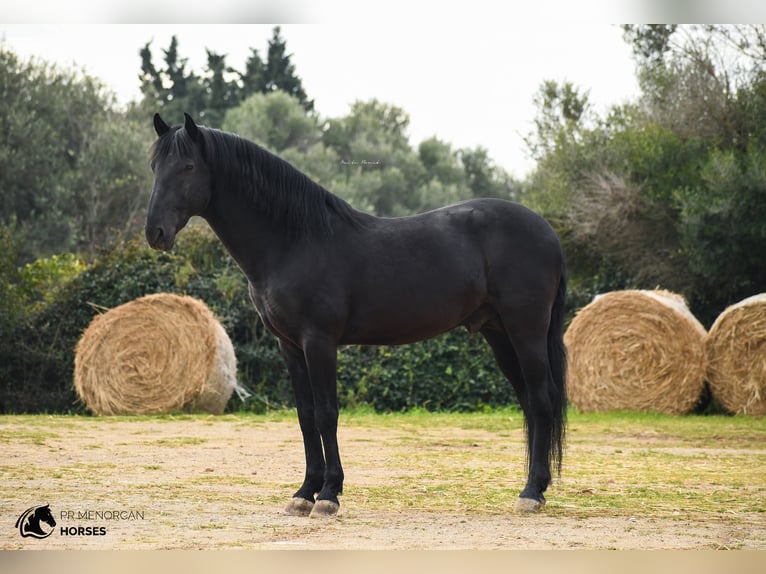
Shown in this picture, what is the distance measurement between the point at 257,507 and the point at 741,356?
23.2ft

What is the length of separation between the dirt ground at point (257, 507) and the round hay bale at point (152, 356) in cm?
205

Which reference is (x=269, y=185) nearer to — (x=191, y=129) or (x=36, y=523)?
(x=191, y=129)

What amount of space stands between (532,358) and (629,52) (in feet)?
34.8

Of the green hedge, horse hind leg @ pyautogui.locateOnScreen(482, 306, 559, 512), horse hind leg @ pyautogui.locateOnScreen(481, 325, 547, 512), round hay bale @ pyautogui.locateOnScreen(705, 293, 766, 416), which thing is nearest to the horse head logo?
horse hind leg @ pyautogui.locateOnScreen(482, 306, 559, 512)

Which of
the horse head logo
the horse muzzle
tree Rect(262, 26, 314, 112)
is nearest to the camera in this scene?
the horse head logo

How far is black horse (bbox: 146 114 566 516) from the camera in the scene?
15.5ft

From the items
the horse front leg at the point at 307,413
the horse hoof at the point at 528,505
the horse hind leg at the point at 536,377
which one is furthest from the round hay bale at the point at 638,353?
the horse front leg at the point at 307,413

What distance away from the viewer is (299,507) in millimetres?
4742

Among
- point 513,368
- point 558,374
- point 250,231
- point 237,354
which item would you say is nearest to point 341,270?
point 250,231

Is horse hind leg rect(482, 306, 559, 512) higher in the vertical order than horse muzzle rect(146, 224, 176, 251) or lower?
lower

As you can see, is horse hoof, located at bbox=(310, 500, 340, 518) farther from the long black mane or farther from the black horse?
the long black mane

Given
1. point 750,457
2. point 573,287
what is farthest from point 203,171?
point 573,287

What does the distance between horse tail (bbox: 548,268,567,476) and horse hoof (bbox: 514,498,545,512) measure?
13.9 inches

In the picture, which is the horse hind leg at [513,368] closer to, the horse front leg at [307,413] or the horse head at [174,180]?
the horse front leg at [307,413]
